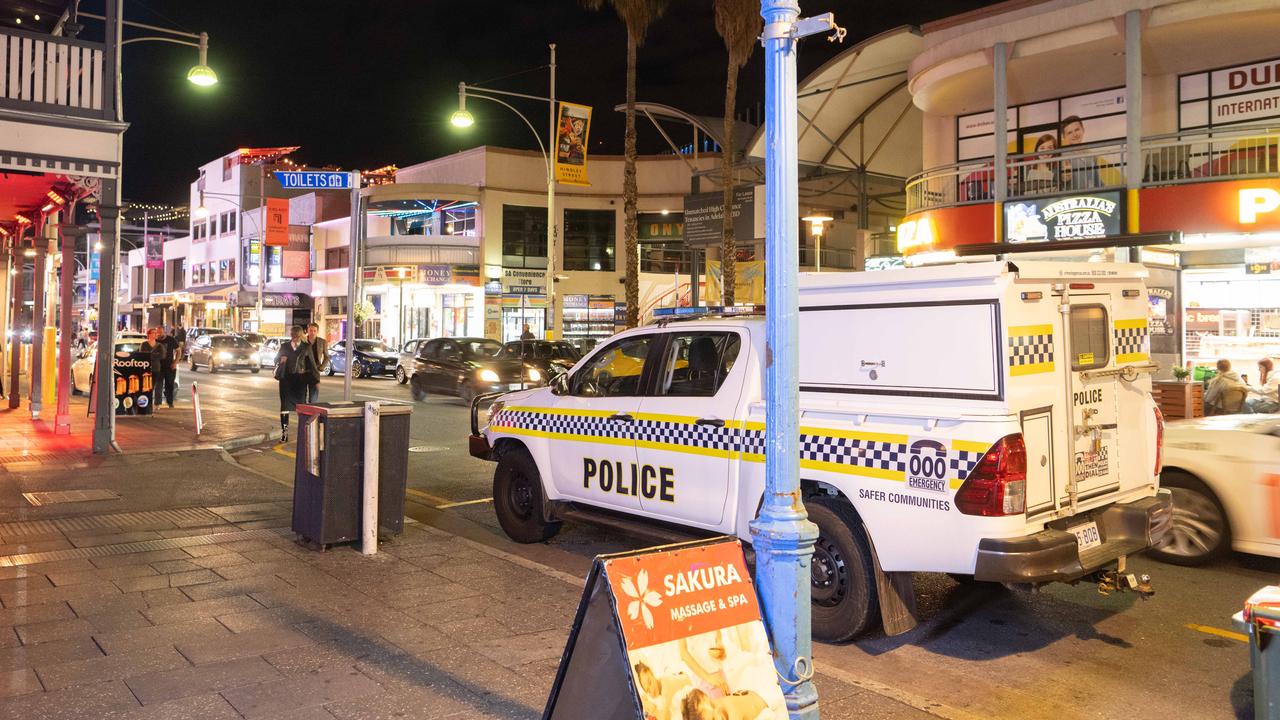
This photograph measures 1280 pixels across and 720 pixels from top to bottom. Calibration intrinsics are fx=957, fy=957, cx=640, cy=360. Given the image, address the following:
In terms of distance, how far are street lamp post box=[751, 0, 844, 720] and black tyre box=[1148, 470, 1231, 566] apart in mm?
4965

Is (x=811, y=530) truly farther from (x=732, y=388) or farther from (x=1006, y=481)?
(x=732, y=388)

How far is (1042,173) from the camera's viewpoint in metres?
21.1

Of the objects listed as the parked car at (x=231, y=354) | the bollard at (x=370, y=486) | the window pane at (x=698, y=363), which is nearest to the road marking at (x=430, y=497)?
the bollard at (x=370, y=486)

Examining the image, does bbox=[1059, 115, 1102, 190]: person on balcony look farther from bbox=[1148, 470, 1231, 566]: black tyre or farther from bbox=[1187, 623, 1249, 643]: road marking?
bbox=[1187, 623, 1249, 643]: road marking

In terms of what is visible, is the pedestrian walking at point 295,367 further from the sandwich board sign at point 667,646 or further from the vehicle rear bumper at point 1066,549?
the sandwich board sign at point 667,646

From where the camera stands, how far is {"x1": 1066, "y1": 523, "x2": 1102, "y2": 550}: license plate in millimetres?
5551

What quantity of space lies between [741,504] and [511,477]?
2.88 m

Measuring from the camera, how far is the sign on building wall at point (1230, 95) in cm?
1849

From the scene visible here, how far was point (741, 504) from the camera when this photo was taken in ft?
20.7

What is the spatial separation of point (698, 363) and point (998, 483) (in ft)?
8.02

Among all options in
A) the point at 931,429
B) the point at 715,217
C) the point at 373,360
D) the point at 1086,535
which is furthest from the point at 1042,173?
the point at 373,360

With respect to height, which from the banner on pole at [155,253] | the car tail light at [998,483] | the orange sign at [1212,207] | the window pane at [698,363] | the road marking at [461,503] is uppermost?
the banner on pole at [155,253]

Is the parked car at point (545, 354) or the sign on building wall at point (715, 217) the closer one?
the parked car at point (545, 354)

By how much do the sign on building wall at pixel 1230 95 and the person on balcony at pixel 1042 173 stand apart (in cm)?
253
